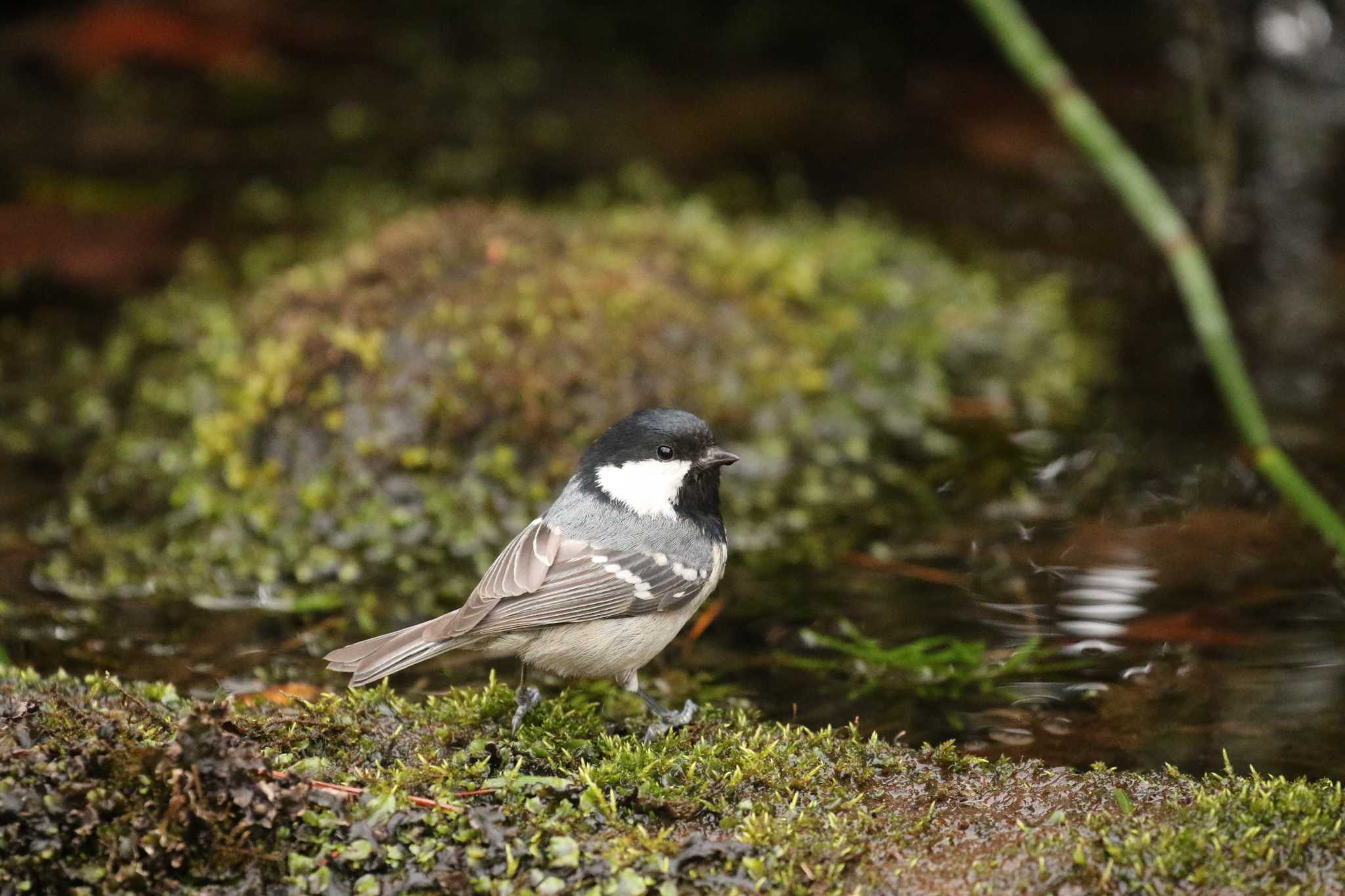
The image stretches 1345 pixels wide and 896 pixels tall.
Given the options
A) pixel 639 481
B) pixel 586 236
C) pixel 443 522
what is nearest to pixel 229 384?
pixel 443 522

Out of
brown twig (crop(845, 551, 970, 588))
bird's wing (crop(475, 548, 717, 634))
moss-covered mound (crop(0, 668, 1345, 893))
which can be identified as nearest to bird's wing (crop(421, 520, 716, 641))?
bird's wing (crop(475, 548, 717, 634))

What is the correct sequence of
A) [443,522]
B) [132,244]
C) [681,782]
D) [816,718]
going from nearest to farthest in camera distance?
[681,782]
[816,718]
[443,522]
[132,244]

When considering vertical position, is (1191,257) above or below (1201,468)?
above

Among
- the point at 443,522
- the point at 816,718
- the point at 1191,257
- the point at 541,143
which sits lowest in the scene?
the point at 816,718

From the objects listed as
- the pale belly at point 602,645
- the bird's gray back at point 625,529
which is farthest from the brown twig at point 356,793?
the bird's gray back at point 625,529

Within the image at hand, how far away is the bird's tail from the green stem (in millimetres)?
1908

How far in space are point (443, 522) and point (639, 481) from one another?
1.59m

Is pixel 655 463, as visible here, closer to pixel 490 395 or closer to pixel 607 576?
pixel 607 576

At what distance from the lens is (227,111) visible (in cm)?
919

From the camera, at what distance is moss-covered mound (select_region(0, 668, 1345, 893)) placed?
2.84m

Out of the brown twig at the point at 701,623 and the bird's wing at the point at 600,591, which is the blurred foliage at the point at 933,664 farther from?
the bird's wing at the point at 600,591

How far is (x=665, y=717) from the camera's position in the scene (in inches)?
142

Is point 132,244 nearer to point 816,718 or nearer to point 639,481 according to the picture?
point 639,481

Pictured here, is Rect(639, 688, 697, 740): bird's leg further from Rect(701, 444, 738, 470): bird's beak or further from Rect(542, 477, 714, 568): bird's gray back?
Rect(701, 444, 738, 470): bird's beak
